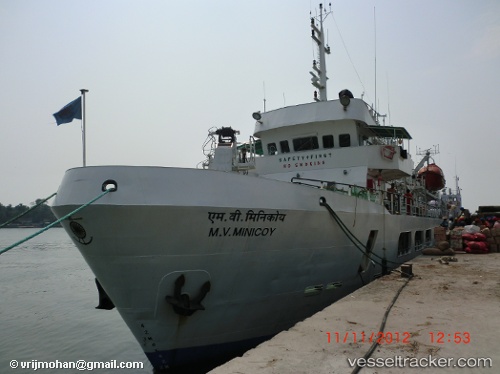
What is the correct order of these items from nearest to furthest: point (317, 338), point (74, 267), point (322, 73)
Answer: point (317, 338) → point (322, 73) → point (74, 267)

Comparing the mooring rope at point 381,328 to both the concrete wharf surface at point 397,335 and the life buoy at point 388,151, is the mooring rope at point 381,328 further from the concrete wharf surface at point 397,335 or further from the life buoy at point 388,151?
the life buoy at point 388,151

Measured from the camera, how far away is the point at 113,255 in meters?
5.96

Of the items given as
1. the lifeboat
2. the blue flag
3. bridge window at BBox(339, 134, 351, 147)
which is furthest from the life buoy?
the lifeboat

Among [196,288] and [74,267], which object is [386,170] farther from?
[74,267]

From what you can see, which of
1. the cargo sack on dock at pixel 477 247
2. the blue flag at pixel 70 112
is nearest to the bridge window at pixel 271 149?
the blue flag at pixel 70 112

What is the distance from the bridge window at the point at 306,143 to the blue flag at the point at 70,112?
6.99 m

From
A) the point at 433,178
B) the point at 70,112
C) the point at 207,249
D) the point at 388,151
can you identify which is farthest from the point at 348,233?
the point at 433,178

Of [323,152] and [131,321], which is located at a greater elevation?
[323,152]

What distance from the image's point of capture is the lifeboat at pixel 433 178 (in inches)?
1287

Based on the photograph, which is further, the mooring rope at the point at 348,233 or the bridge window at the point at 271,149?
the bridge window at the point at 271,149

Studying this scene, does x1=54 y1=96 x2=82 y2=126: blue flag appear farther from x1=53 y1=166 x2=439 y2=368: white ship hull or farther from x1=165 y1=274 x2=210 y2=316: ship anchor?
x1=165 y1=274 x2=210 y2=316: ship anchor

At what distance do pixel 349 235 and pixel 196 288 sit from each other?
4.55 meters

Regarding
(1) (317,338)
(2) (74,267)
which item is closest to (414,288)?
(1) (317,338)

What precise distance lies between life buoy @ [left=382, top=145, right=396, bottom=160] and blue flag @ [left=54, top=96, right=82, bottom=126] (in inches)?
346
